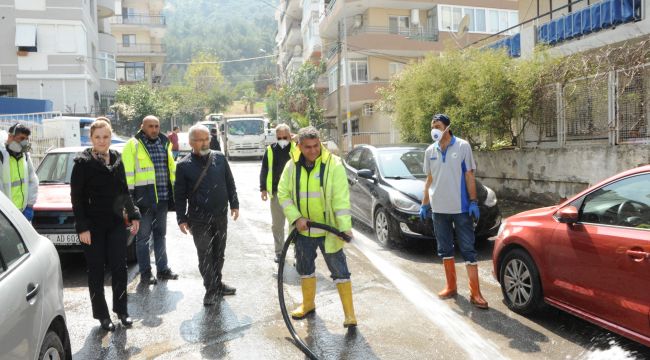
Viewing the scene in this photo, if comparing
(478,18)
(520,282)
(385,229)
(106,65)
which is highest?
(478,18)

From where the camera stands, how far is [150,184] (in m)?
6.58

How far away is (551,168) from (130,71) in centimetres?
5678

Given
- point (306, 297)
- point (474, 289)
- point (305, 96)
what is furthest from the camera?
point (305, 96)

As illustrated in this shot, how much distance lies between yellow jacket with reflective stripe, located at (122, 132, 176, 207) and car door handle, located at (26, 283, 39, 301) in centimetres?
341

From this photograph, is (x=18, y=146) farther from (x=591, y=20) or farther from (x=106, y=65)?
(x=106, y=65)

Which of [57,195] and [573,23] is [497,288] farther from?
[573,23]

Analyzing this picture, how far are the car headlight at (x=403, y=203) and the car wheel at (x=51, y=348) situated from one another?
215 inches

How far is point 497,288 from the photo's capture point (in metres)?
6.41

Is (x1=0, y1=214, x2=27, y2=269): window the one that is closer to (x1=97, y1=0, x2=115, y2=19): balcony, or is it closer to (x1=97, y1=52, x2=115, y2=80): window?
(x1=97, y1=52, x2=115, y2=80): window

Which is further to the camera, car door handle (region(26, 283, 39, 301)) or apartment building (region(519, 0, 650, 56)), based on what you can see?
apartment building (region(519, 0, 650, 56))

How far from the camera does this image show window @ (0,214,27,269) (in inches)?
120

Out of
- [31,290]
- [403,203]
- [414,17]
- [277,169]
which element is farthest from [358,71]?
[31,290]

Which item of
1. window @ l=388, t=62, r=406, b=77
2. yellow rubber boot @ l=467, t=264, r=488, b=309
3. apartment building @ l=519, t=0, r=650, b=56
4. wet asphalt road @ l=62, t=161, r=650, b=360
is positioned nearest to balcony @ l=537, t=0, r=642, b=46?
apartment building @ l=519, t=0, r=650, b=56

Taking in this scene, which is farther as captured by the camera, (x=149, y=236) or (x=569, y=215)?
(x=149, y=236)
